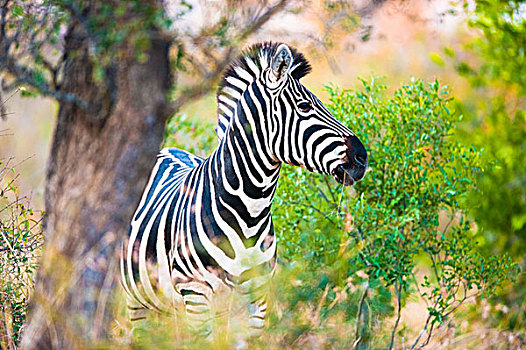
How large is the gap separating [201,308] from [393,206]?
201 cm

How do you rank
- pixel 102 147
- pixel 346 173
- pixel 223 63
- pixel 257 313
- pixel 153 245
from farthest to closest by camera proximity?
pixel 102 147 → pixel 153 245 → pixel 223 63 → pixel 257 313 → pixel 346 173

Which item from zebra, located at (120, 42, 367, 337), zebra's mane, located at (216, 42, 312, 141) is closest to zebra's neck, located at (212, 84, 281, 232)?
zebra, located at (120, 42, 367, 337)

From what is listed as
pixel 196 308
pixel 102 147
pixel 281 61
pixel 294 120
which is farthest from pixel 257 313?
pixel 102 147

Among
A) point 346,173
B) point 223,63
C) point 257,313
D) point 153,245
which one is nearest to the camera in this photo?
point 346,173

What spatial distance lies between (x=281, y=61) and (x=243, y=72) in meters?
0.32

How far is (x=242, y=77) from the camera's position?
3482 millimetres

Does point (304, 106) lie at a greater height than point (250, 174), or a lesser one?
greater

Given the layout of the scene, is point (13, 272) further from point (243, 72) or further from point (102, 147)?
point (243, 72)

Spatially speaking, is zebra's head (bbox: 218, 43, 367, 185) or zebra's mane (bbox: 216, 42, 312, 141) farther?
zebra's mane (bbox: 216, 42, 312, 141)

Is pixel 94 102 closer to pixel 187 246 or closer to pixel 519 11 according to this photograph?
pixel 187 246

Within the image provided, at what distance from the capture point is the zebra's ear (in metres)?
3.21

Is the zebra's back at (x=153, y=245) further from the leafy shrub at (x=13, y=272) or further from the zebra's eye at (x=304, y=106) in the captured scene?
the zebra's eye at (x=304, y=106)

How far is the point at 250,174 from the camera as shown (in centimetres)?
330

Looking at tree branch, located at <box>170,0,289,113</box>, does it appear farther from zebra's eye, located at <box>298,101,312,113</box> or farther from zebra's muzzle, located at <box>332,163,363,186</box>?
zebra's muzzle, located at <box>332,163,363,186</box>
